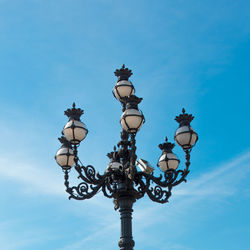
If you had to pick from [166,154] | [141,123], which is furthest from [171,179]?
[141,123]

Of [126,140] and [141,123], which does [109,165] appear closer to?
[126,140]

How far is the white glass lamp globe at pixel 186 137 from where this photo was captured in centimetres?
1127

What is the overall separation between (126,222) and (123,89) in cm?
330

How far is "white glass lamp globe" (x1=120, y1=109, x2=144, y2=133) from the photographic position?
10.5 meters

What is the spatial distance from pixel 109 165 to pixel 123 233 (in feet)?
7.77

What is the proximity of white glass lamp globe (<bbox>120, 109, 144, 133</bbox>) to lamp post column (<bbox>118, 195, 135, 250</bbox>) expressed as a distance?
1.47 m

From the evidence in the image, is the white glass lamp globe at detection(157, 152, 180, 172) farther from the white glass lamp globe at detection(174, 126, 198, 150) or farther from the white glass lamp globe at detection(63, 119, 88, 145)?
the white glass lamp globe at detection(63, 119, 88, 145)

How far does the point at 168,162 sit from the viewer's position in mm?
11789

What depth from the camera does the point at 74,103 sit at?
1159cm

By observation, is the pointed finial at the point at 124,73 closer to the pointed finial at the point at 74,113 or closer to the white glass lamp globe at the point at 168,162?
the pointed finial at the point at 74,113

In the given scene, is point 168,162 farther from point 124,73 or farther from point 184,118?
point 124,73

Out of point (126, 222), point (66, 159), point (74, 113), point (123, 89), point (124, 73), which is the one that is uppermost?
point (124, 73)

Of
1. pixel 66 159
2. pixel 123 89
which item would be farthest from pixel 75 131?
pixel 123 89

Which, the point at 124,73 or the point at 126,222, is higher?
the point at 124,73
